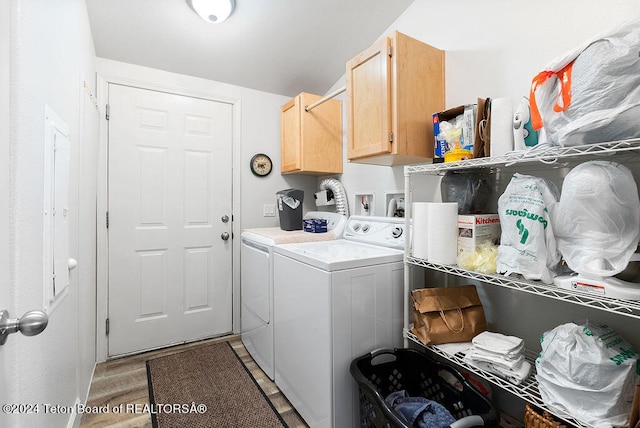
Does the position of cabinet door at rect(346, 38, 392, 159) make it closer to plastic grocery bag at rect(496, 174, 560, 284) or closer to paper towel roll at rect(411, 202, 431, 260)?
paper towel roll at rect(411, 202, 431, 260)

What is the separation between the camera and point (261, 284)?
6.95 ft

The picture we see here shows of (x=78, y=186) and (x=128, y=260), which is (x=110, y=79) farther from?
(x=128, y=260)

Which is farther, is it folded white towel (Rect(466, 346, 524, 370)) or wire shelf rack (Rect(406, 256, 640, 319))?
folded white towel (Rect(466, 346, 524, 370))

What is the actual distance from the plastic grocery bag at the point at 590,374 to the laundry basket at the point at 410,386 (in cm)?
26

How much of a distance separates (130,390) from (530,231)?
243cm

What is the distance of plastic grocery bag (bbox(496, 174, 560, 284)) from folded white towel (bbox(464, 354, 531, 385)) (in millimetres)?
383

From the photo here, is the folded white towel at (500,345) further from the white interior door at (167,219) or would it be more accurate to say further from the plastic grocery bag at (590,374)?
the white interior door at (167,219)

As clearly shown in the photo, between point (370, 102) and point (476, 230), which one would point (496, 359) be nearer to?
point (476, 230)

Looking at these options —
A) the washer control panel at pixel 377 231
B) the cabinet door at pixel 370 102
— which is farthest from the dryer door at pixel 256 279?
the cabinet door at pixel 370 102

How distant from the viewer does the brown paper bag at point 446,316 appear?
136cm

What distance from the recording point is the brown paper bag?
136 cm

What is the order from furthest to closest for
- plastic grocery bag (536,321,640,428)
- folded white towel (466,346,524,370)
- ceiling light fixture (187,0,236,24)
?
ceiling light fixture (187,0,236,24), folded white towel (466,346,524,370), plastic grocery bag (536,321,640,428)

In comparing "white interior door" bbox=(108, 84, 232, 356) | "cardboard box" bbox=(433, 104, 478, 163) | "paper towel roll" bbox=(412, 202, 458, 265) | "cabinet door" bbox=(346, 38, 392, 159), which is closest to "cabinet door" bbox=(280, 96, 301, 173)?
"white interior door" bbox=(108, 84, 232, 356)

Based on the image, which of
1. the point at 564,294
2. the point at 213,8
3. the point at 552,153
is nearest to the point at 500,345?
the point at 564,294
